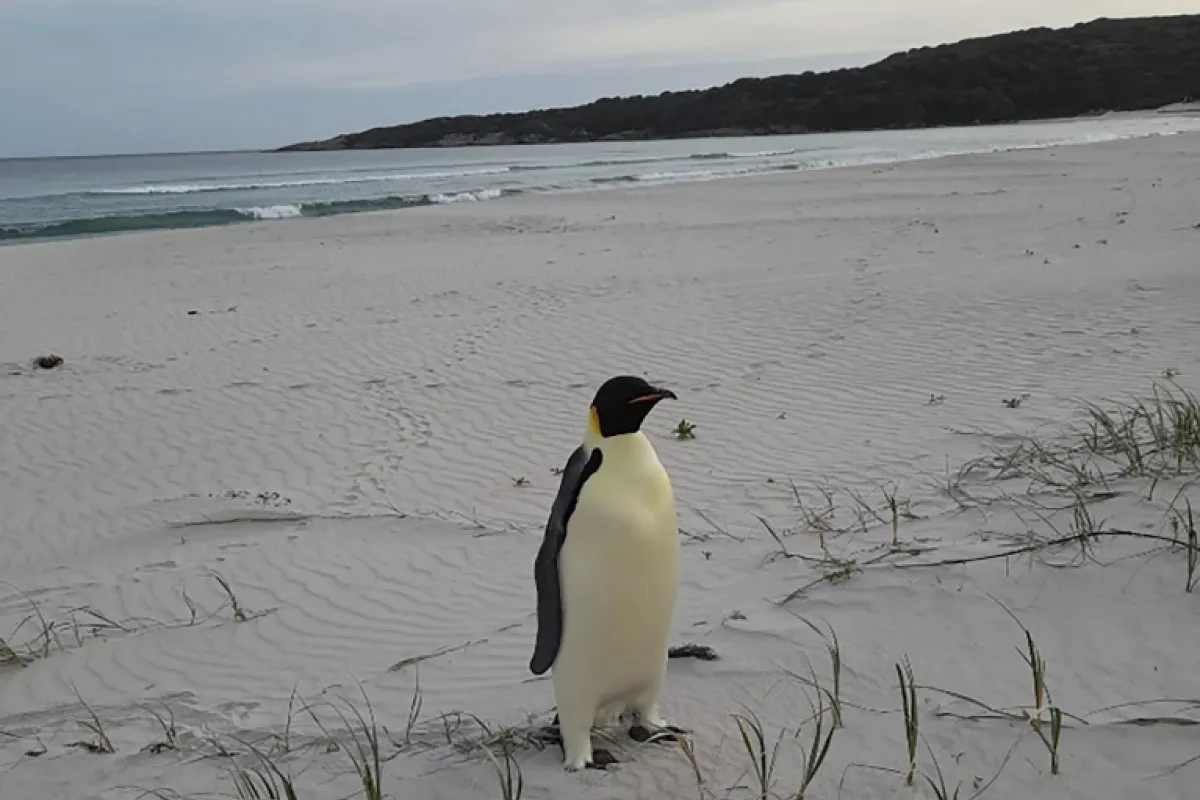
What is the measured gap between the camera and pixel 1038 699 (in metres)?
2.89

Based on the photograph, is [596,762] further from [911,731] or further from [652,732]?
[911,731]

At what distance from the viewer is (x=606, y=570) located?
2971mm

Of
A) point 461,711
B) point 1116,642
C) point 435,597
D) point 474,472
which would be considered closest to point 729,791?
point 461,711

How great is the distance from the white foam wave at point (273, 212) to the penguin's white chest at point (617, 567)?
90.2ft

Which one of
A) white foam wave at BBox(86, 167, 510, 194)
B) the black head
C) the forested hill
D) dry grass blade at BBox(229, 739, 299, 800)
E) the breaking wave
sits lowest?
dry grass blade at BBox(229, 739, 299, 800)

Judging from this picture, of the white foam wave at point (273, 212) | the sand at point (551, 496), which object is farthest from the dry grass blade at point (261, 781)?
the white foam wave at point (273, 212)

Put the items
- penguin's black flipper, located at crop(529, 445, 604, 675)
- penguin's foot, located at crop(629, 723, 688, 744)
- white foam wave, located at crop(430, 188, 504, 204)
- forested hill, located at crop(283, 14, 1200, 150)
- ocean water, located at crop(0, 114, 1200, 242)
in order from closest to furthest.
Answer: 1. penguin's black flipper, located at crop(529, 445, 604, 675)
2. penguin's foot, located at crop(629, 723, 688, 744)
3. ocean water, located at crop(0, 114, 1200, 242)
4. white foam wave, located at crop(430, 188, 504, 204)
5. forested hill, located at crop(283, 14, 1200, 150)

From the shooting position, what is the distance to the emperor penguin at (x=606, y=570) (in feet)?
9.69

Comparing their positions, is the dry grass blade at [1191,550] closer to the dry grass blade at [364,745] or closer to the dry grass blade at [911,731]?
the dry grass blade at [911,731]

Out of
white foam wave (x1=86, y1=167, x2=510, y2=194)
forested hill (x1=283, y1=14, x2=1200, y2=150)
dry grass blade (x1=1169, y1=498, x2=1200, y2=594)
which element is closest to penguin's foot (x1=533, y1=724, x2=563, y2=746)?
dry grass blade (x1=1169, y1=498, x2=1200, y2=594)

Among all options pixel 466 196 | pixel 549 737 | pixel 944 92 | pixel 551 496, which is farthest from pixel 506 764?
pixel 944 92

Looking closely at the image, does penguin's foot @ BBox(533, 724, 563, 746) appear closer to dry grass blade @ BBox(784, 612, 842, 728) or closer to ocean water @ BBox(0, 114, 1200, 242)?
dry grass blade @ BBox(784, 612, 842, 728)

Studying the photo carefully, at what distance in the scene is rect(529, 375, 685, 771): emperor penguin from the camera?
9.69 feet

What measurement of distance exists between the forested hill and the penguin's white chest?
255 ft
